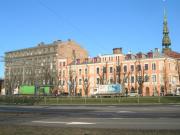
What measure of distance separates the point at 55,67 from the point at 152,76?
40.5m

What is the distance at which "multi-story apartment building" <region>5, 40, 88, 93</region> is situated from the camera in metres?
127

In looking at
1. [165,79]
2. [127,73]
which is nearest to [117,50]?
[127,73]

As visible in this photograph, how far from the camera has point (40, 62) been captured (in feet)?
448

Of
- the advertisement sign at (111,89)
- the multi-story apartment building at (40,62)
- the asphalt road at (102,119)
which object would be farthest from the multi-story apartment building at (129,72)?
the asphalt road at (102,119)

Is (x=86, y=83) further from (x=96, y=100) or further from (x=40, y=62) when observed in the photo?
(x=96, y=100)

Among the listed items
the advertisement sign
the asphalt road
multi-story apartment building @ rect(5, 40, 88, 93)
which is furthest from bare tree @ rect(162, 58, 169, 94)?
the asphalt road

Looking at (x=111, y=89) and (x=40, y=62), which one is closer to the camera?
(x=111, y=89)

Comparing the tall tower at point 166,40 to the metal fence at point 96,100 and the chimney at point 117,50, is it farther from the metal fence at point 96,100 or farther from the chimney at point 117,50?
the metal fence at point 96,100

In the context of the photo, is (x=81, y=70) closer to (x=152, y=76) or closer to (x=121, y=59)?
(x=121, y=59)

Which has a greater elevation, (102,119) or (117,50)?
(117,50)

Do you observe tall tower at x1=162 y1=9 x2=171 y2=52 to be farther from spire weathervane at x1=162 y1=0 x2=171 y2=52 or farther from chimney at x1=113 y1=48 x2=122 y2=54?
chimney at x1=113 y1=48 x2=122 y2=54

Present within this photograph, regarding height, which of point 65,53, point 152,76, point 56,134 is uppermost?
point 65,53

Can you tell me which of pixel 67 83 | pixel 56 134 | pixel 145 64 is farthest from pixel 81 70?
pixel 56 134

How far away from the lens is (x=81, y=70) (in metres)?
118
